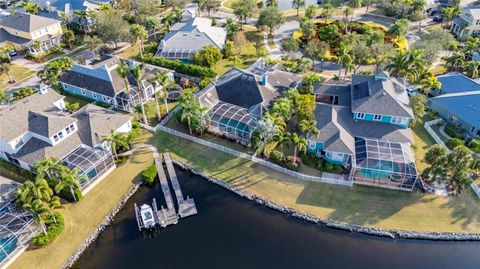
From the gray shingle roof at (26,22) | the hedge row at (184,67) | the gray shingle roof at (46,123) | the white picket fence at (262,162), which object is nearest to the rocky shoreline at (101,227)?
the white picket fence at (262,162)

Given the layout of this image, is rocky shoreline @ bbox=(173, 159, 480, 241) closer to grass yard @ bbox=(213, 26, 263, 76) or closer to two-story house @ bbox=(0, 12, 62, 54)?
grass yard @ bbox=(213, 26, 263, 76)

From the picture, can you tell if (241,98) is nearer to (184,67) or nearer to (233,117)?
(233,117)

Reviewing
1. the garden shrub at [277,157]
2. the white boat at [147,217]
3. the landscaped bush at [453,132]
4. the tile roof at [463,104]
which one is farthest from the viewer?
the tile roof at [463,104]

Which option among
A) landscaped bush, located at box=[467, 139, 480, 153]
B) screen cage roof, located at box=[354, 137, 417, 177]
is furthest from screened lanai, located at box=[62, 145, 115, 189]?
landscaped bush, located at box=[467, 139, 480, 153]

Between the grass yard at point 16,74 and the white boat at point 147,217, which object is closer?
the white boat at point 147,217

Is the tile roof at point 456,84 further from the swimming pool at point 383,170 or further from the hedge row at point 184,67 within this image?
the hedge row at point 184,67

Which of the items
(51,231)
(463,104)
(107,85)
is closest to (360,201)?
(463,104)
